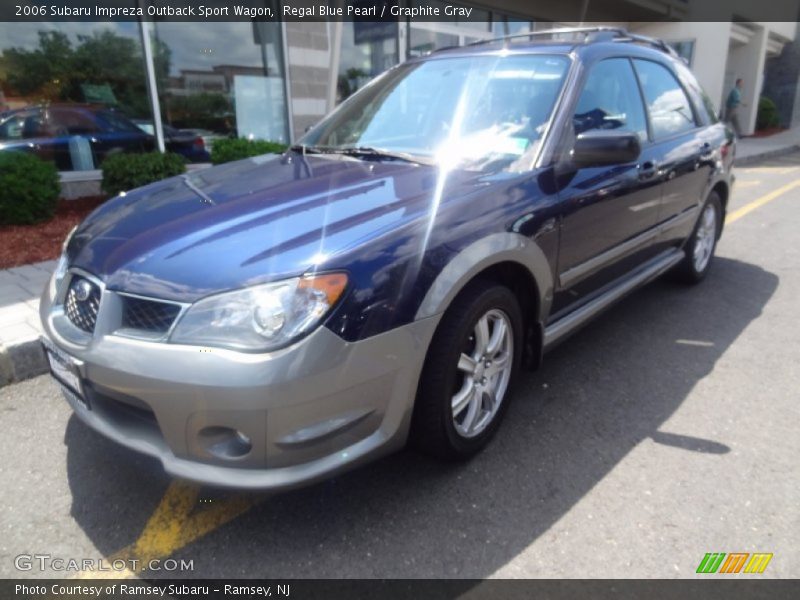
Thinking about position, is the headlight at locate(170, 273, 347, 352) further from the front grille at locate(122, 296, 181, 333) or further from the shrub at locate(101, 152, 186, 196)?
the shrub at locate(101, 152, 186, 196)

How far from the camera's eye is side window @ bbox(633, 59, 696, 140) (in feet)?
11.9

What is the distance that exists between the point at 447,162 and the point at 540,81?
2.38ft

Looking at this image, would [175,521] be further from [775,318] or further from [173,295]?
[775,318]

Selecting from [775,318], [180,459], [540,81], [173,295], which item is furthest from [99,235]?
[775,318]

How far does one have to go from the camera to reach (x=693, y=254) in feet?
14.7

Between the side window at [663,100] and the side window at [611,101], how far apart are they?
0.16 meters

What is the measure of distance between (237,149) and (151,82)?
6.20ft

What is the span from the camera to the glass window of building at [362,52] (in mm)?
9672

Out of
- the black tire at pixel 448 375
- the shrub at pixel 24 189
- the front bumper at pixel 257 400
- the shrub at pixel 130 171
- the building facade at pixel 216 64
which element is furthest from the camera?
the building facade at pixel 216 64

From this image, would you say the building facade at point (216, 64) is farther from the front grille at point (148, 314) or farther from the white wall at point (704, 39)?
the white wall at point (704, 39)

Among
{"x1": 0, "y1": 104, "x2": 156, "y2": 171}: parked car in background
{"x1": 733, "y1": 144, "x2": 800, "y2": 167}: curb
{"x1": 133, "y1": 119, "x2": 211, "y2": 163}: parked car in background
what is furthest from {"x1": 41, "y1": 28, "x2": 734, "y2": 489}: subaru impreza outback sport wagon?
{"x1": 733, "y1": 144, "x2": 800, "y2": 167}: curb

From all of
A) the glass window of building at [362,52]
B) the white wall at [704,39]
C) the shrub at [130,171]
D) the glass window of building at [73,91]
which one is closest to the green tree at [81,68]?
the glass window of building at [73,91]

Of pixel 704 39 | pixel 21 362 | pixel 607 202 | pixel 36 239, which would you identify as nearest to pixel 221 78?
pixel 36 239

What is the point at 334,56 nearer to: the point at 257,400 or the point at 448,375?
the point at 448,375
